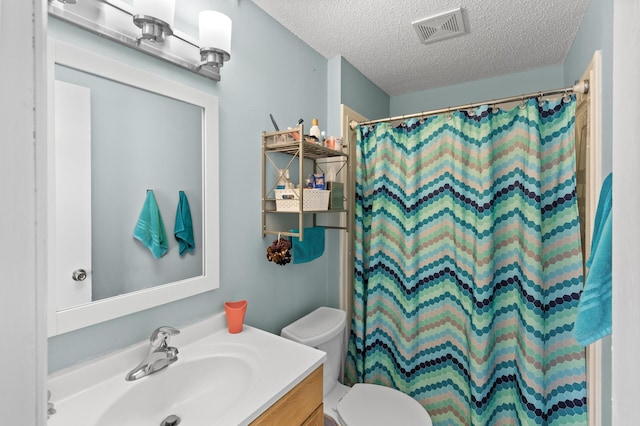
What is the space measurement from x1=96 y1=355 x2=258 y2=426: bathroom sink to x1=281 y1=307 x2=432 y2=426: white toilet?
0.40 metres

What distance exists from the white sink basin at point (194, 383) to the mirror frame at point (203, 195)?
141mm

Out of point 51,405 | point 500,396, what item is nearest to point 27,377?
point 51,405

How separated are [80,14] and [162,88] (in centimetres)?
27

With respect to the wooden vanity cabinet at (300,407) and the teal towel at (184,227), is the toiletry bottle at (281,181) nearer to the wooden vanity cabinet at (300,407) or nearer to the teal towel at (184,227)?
the teal towel at (184,227)

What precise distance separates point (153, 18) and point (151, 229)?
0.67 metres

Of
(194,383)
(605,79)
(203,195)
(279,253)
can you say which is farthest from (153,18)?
(605,79)

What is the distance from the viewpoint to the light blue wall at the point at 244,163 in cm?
95

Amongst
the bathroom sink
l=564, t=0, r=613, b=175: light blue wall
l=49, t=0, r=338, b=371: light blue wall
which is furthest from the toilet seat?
l=564, t=0, r=613, b=175: light blue wall

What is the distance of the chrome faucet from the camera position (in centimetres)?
93

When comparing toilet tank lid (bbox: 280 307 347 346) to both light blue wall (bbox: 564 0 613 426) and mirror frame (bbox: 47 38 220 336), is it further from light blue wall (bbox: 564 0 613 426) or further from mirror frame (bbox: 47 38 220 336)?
light blue wall (bbox: 564 0 613 426)

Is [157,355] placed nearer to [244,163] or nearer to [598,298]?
[244,163]

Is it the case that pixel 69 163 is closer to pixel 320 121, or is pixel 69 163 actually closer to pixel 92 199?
pixel 92 199

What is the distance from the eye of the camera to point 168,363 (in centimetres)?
99

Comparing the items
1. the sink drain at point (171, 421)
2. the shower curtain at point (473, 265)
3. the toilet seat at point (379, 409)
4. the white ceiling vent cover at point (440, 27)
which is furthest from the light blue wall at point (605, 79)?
the sink drain at point (171, 421)
